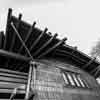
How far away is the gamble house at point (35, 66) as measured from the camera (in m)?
3.68

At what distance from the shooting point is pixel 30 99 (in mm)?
3668

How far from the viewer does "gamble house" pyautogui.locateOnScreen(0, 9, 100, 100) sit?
12.1 feet

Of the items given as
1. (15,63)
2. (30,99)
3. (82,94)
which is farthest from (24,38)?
(82,94)

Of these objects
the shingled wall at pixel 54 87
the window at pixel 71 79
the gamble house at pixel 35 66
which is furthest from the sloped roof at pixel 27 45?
the window at pixel 71 79

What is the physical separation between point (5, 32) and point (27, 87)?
249 centimetres

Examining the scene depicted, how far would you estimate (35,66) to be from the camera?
4.75 meters

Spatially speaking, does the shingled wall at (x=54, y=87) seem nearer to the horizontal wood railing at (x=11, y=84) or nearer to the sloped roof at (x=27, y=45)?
the horizontal wood railing at (x=11, y=84)

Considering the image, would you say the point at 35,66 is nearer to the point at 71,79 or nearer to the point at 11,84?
the point at 11,84

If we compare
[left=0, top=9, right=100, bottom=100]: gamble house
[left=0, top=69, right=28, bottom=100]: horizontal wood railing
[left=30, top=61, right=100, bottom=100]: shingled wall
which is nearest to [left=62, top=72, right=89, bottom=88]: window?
[left=0, top=9, right=100, bottom=100]: gamble house

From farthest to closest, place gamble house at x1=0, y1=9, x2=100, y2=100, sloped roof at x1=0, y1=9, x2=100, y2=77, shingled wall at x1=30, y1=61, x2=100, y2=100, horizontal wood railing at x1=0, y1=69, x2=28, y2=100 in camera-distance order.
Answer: sloped roof at x1=0, y1=9, x2=100, y2=77
shingled wall at x1=30, y1=61, x2=100, y2=100
gamble house at x1=0, y1=9, x2=100, y2=100
horizontal wood railing at x1=0, y1=69, x2=28, y2=100

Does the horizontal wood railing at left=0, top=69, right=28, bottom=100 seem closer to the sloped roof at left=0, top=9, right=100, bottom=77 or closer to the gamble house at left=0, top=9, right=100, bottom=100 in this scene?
the gamble house at left=0, top=9, right=100, bottom=100

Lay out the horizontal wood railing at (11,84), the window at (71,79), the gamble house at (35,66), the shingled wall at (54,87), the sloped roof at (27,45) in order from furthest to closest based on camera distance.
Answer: the window at (71,79), the sloped roof at (27,45), the shingled wall at (54,87), the gamble house at (35,66), the horizontal wood railing at (11,84)

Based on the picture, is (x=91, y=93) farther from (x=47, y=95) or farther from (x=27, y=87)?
(x=27, y=87)

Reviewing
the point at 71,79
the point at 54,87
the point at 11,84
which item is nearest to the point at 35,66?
the point at 54,87
